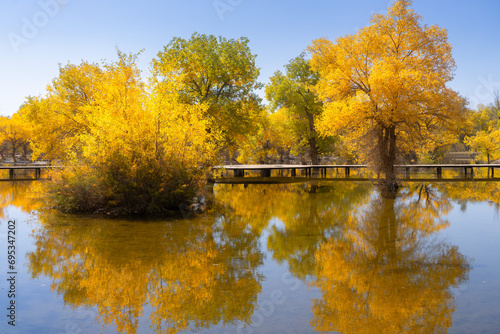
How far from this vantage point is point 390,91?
61.1 ft

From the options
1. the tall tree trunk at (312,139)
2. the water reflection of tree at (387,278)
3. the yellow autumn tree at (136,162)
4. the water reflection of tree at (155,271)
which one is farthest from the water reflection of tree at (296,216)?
the tall tree trunk at (312,139)

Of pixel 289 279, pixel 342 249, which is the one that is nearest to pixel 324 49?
pixel 342 249

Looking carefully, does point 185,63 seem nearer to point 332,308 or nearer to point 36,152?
point 36,152

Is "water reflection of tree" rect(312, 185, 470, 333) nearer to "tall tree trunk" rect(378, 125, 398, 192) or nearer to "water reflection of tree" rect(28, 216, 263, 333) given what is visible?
"water reflection of tree" rect(28, 216, 263, 333)

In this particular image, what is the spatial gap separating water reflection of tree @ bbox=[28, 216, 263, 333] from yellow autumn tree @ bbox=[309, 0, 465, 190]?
37.5 ft

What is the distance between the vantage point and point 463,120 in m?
20.2

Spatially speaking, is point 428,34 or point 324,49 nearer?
point 428,34

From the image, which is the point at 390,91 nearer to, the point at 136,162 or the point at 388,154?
the point at 388,154

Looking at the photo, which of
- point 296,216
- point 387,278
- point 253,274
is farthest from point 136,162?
point 387,278

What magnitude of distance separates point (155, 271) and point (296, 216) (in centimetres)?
706

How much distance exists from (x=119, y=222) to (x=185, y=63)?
48.9 ft

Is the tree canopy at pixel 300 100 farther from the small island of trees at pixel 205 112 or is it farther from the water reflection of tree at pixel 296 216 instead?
the water reflection of tree at pixel 296 216

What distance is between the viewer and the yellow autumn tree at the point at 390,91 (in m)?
19.2

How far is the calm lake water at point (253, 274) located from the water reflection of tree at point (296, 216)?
7cm
